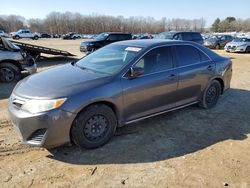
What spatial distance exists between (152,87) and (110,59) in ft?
3.04

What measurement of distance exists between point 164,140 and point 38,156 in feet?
6.60

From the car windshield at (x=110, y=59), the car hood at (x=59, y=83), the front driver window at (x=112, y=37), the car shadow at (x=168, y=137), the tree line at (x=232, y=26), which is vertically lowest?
the tree line at (x=232, y=26)

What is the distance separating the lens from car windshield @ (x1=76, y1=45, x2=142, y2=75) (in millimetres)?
4340

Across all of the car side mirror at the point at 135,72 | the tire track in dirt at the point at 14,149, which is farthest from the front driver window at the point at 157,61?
the tire track in dirt at the point at 14,149

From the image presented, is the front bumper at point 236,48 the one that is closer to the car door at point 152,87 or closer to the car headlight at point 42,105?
the car door at point 152,87

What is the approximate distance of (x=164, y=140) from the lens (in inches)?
170

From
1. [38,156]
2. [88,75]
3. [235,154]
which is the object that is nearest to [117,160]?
[38,156]

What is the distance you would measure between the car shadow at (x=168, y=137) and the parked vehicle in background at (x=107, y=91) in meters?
0.25

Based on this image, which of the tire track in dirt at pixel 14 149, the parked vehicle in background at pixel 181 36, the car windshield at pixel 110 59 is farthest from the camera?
the parked vehicle in background at pixel 181 36

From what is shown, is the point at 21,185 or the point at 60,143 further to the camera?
the point at 60,143

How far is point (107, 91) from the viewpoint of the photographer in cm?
389

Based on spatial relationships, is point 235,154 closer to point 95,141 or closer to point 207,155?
point 207,155

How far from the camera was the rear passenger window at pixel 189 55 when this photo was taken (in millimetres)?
5077

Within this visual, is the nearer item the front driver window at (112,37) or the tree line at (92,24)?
the front driver window at (112,37)
